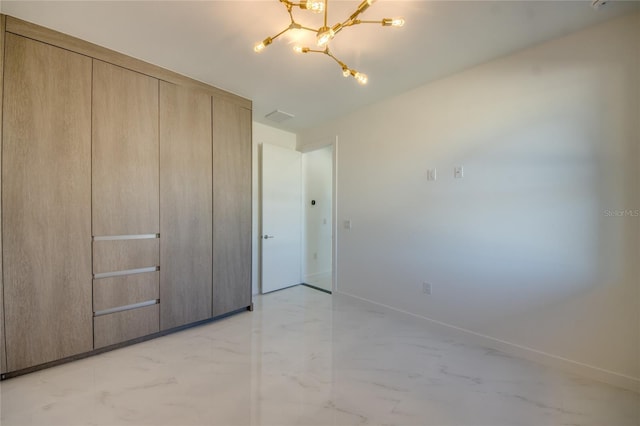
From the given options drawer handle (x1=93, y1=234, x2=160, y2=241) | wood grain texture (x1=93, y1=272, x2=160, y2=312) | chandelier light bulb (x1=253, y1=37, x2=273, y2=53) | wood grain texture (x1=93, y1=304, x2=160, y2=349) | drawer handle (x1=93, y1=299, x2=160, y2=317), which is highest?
chandelier light bulb (x1=253, y1=37, x2=273, y2=53)

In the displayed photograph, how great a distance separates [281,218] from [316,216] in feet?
3.09

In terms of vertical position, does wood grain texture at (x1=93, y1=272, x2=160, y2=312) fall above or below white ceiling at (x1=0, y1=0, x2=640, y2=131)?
below

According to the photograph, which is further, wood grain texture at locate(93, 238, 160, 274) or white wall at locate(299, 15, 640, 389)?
wood grain texture at locate(93, 238, 160, 274)

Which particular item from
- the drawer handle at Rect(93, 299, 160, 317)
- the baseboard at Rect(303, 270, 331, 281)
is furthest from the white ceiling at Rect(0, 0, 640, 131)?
the baseboard at Rect(303, 270, 331, 281)

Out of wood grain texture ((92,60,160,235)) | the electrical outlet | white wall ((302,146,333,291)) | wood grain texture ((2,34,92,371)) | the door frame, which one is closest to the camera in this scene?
wood grain texture ((2,34,92,371))

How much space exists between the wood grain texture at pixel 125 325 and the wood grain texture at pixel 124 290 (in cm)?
9

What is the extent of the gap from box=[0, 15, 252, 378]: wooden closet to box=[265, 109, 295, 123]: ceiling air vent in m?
0.59

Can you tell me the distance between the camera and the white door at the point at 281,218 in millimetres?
3730

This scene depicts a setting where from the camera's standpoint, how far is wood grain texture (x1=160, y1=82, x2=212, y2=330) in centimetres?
243

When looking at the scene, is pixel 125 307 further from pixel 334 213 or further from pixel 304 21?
pixel 304 21

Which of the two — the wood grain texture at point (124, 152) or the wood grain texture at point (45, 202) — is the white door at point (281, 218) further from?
the wood grain texture at point (45, 202)

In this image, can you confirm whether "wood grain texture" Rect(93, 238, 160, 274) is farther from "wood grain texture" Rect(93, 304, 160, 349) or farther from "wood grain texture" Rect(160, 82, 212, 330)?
"wood grain texture" Rect(93, 304, 160, 349)

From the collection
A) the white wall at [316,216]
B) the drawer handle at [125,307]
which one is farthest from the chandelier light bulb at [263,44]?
the white wall at [316,216]

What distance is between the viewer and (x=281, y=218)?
12.8 ft
